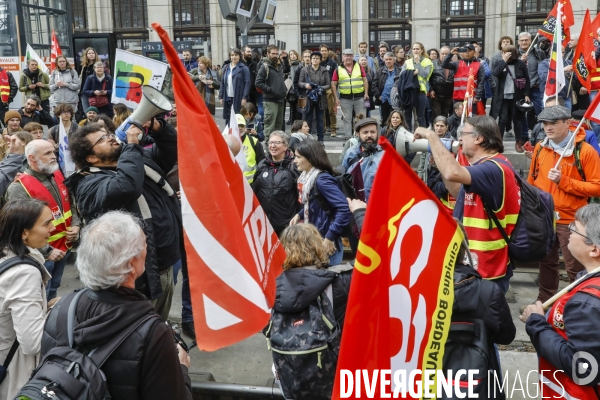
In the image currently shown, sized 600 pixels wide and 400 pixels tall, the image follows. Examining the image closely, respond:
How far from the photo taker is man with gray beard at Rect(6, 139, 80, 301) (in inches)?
201

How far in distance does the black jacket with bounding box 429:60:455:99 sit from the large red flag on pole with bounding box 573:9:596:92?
3.68 meters

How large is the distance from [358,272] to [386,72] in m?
11.2

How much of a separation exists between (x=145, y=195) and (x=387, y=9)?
27.4 m

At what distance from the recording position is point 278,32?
29656 millimetres

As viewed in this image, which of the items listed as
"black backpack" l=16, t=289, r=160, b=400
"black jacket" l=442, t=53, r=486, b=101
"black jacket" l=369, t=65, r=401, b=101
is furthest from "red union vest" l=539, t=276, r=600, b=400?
"black jacket" l=369, t=65, r=401, b=101

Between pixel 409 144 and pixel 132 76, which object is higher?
pixel 132 76

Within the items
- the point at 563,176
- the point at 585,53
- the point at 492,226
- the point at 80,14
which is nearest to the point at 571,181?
the point at 563,176

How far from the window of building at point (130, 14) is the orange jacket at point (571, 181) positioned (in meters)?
29.2

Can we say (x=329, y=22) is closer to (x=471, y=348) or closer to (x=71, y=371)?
(x=471, y=348)

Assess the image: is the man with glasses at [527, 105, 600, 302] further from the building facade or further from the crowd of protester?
the building facade

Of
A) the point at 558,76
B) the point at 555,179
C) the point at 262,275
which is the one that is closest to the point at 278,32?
the point at 558,76

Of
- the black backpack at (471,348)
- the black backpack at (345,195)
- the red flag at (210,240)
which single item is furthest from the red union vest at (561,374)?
the black backpack at (345,195)

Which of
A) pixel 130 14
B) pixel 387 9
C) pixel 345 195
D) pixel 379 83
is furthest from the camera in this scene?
pixel 130 14

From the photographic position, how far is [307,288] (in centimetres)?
316
